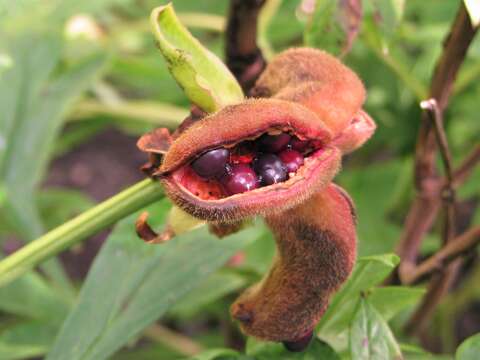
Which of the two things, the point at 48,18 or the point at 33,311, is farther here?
the point at 48,18

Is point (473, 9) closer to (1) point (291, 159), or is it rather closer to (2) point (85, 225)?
(1) point (291, 159)

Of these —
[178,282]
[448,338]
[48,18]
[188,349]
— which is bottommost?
[448,338]

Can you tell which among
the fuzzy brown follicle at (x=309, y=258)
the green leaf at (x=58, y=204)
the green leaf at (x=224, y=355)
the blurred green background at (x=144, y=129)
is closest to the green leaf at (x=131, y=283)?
the blurred green background at (x=144, y=129)

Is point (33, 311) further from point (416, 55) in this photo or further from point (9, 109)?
point (416, 55)

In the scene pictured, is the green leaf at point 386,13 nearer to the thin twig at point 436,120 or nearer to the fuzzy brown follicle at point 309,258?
the thin twig at point 436,120

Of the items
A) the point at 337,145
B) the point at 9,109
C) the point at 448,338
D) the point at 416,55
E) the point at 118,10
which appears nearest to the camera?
the point at 337,145

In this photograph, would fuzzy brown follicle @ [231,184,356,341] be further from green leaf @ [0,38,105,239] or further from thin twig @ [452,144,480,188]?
green leaf @ [0,38,105,239]

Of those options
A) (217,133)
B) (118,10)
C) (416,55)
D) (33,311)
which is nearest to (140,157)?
(118,10)
